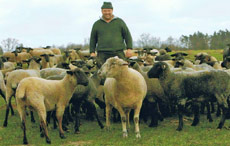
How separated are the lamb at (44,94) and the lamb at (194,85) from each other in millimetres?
2134

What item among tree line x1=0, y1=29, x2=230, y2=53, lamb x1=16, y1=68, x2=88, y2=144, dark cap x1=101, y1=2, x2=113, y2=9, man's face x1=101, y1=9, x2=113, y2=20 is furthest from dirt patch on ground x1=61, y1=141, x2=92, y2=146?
tree line x1=0, y1=29, x2=230, y2=53

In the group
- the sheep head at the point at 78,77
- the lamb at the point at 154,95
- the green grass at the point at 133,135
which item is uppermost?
the sheep head at the point at 78,77

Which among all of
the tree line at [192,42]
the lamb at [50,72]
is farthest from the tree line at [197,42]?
the lamb at [50,72]

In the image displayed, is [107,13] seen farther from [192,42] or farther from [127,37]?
[192,42]

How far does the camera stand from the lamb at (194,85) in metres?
8.41

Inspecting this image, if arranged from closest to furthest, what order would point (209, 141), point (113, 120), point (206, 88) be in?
point (209, 141)
point (206, 88)
point (113, 120)

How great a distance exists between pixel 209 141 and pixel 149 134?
158 cm

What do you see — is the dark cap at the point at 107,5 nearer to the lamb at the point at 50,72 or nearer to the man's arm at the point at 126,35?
the man's arm at the point at 126,35

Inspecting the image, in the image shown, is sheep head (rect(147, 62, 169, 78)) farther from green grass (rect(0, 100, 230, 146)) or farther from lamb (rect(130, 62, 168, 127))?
green grass (rect(0, 100, 230, 146))

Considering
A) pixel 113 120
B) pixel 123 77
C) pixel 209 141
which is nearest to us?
pixel 209 141

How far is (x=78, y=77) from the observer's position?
8055mm

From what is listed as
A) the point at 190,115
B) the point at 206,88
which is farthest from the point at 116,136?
the point at 190,115

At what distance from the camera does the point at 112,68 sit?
768 centimetres

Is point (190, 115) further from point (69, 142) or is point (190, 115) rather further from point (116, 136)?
point (69, 142)
